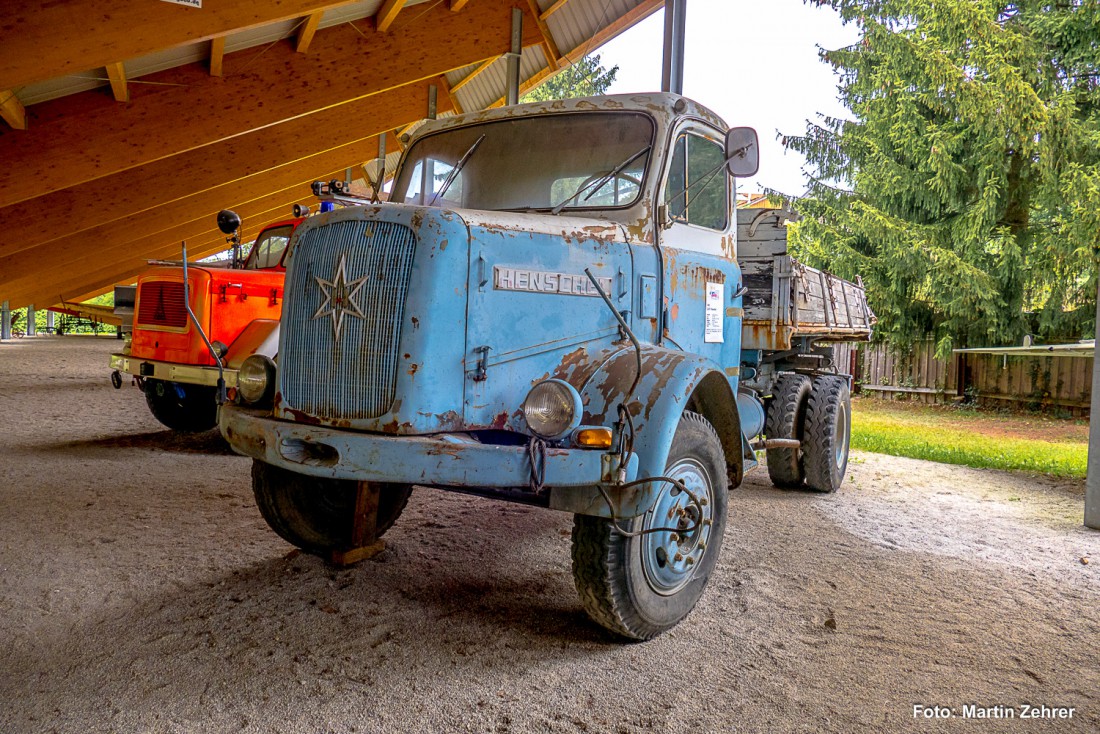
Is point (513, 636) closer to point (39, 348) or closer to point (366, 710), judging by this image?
point (366, 710)

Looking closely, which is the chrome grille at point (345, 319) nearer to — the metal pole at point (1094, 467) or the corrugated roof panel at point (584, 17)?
the metal pole at point (1094, 467)

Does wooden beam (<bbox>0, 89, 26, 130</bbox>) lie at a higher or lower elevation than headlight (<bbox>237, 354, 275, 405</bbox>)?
higher

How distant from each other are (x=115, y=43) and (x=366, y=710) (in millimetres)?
6659

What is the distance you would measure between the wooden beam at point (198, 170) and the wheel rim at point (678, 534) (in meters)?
11.6

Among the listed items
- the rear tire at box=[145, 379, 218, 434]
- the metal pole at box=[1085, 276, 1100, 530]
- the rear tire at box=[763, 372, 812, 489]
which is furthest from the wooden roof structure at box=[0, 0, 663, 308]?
the metal pole at box=[1085, 276, 1100, 530]

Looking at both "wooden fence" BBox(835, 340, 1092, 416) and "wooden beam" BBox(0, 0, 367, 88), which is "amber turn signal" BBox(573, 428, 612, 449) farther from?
"wooden fence" BBox(835, 340, 1092, 416)

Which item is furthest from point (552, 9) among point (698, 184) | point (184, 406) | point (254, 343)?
point (698, 184)

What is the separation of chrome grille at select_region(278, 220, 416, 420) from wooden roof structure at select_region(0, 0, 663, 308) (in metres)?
4.68

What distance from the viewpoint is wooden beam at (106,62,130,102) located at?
29.0 ft

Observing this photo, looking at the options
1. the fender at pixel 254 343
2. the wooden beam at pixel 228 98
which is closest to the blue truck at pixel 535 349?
the fender at pixel 254 343

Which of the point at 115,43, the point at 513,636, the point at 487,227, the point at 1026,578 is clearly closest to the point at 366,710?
the point at 513,636

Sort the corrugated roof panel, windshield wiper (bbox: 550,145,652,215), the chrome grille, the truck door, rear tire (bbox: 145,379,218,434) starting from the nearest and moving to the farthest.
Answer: the chrome grille < windshield wiper (bbox: 550,145,652,215) < the truck door < rear tire (bbox: 145,379,218,434) < the corrugated roof panel

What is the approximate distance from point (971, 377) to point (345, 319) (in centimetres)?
1664

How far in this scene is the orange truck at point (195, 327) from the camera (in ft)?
24.0
